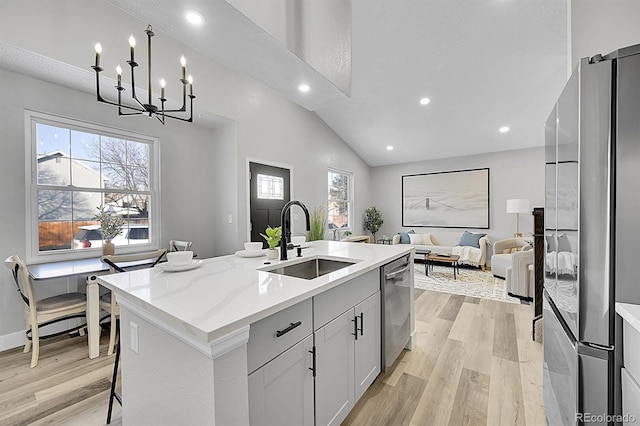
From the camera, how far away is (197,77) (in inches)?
135

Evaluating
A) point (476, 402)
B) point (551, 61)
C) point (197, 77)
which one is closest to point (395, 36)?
point (551, 61)

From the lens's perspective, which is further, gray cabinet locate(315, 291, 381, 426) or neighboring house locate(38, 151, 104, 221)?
neighboring house locate(38, 151, 104, 221)

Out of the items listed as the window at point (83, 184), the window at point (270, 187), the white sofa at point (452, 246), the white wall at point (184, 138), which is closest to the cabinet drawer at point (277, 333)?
the white wall at point (184, 138)

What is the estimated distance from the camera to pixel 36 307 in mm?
2246

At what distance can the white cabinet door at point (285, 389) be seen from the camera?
0.99m

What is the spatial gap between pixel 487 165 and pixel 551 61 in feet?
9.87

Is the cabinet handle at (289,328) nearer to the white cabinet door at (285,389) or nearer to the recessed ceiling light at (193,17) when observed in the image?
the white cabinet door at (285,389)

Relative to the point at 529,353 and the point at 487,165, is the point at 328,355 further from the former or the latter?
the point at 487,165

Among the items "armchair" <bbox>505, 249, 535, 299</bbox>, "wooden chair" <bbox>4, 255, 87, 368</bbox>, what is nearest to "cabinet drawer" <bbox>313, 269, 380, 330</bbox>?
"wooden chair" <bbox>4, 255, 87, 368</bbox>

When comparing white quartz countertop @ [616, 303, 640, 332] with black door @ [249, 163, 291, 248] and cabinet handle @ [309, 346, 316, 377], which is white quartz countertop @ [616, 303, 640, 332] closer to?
cabinet handle @ [309, 346, 316, 377]

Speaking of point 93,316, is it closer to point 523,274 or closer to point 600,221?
point 600,221

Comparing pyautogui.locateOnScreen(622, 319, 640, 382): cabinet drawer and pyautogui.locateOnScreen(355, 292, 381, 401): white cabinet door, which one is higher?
pyautogui.locateOnScreen(622, 319, 640, 382): cabinet drawer

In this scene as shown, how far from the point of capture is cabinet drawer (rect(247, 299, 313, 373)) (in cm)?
97

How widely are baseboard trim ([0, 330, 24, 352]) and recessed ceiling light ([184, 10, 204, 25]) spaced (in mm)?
3346
